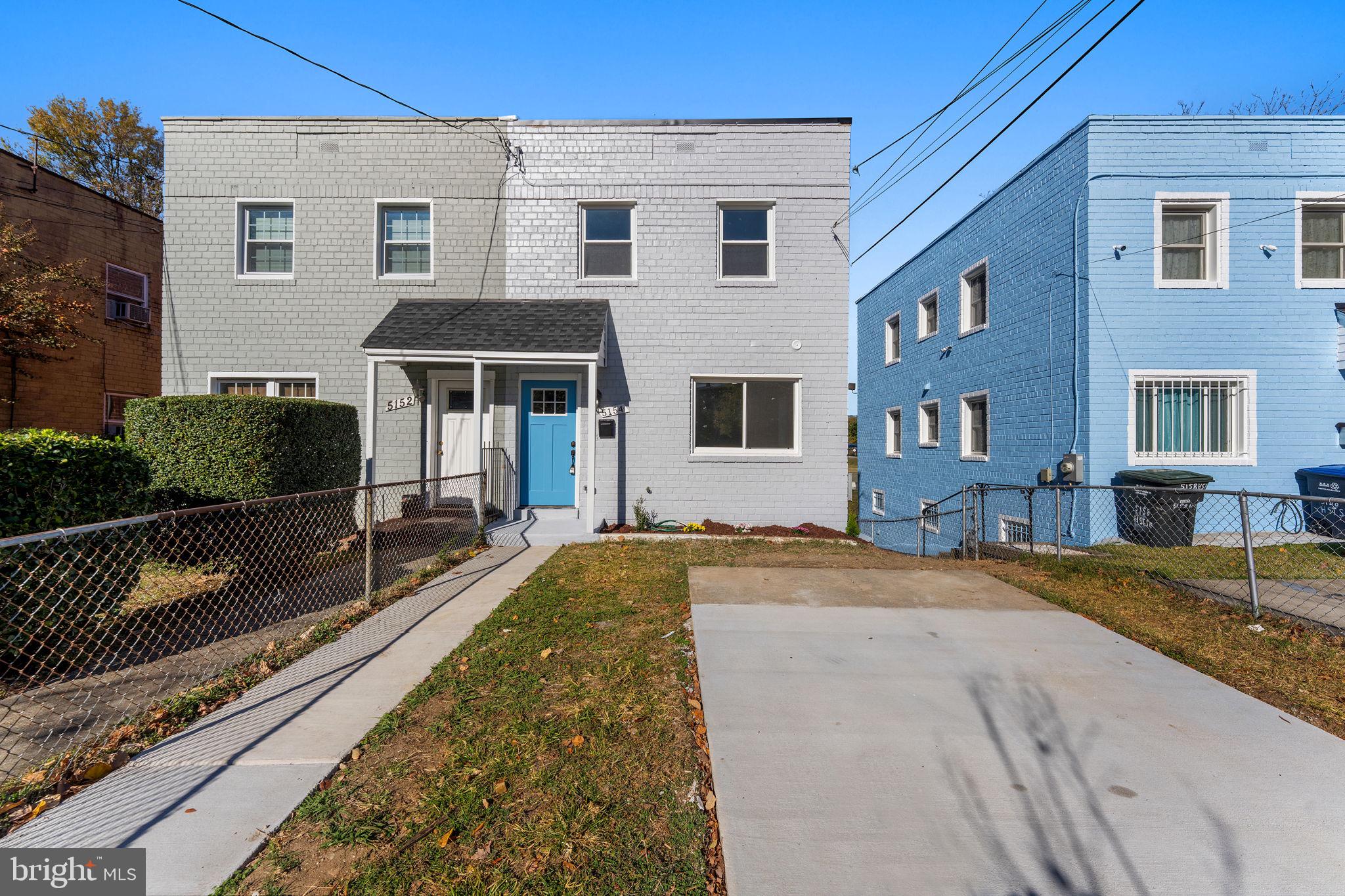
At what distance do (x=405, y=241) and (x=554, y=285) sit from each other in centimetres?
279

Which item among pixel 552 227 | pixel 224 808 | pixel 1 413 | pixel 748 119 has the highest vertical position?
pixel 748 119

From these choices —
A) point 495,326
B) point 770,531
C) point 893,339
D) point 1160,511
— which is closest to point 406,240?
point 495,326

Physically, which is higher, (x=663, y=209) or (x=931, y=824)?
(x=663, y=209)

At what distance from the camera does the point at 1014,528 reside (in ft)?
38.3

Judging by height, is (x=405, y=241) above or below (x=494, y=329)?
above

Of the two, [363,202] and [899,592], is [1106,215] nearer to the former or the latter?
[899,592]

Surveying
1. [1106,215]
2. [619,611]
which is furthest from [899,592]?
[1106,215]

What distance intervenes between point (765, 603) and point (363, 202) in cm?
977

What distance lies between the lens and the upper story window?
1038 centimetres

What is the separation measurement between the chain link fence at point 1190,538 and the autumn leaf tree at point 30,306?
54.6 feet

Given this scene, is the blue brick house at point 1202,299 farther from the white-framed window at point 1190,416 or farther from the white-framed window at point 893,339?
the white-framed window at point 893,339

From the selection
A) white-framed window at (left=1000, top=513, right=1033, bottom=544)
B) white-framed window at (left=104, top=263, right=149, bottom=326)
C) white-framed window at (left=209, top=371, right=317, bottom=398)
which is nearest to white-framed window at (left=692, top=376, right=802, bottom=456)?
white-framed window at (left=1000, top=513, right=1033, bottom=544)

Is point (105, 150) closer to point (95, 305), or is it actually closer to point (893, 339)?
point (95, 305)

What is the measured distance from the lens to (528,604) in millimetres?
5414
